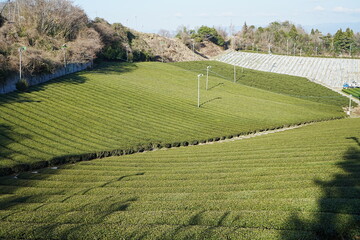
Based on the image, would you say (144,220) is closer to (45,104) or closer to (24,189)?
(24,189)

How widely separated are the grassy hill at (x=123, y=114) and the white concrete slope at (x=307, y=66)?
29291 mm

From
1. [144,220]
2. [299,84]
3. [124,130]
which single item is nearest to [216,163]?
[144,220]

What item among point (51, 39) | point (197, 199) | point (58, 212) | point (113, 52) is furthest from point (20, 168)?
point (113, 52)

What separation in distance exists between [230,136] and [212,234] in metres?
29.2

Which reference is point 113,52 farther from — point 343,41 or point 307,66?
point 343,41

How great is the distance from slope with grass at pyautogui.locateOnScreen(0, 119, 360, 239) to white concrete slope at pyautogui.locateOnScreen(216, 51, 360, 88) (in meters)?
69.9

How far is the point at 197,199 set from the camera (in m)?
15.1

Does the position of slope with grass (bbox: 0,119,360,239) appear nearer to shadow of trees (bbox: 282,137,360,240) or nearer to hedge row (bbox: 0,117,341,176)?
shadow of trees (bbox: 282,137,360,240)

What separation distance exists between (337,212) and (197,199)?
235 inches

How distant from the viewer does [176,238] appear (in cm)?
1073

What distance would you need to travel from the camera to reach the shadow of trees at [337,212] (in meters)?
10.5

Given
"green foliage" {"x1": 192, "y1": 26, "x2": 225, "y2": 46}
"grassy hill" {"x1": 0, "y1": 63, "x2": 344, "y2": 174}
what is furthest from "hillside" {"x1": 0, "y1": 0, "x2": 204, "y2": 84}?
"green foliage" {"x1": 192, "y1": 26, "x2": 225, "y2": 46}

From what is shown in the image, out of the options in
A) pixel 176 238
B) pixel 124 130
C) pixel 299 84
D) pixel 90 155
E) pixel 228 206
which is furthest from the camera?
pixel 299 84

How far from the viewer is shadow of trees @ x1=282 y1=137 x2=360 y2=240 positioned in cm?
1052
